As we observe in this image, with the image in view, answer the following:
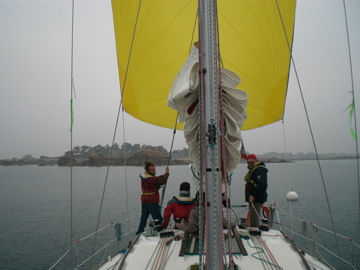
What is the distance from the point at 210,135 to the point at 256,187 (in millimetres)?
3108

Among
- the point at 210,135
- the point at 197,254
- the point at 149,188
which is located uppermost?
the point at 210,135

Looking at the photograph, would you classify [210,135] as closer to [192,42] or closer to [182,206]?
[182,206]

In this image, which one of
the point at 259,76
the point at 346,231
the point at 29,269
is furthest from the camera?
the point at 346,231

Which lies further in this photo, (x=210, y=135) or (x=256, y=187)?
(x=256, y=187)

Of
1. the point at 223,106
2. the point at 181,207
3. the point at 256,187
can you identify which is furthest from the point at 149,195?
the point at 223,106

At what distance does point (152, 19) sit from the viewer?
6.09m

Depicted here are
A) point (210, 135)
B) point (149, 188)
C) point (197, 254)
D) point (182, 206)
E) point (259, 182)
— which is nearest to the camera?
point (210, 135)

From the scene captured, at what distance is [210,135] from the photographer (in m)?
2.28

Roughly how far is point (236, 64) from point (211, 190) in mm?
4775

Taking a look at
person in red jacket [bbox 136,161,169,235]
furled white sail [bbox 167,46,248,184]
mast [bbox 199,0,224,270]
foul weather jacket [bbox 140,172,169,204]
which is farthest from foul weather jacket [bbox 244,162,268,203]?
mast [bbox 199,0,224,270]

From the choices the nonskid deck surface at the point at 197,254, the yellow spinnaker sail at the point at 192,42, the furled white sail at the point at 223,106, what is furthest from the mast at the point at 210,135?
the yellow spinnaker sail at the point at 192,42

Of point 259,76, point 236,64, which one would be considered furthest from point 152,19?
point 259,76

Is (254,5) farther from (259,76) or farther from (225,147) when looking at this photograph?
(225,147)

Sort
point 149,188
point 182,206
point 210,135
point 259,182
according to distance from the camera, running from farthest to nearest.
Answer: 1. point 149,188
2. point 259,182
3. point 182,206
4. point 210,135
